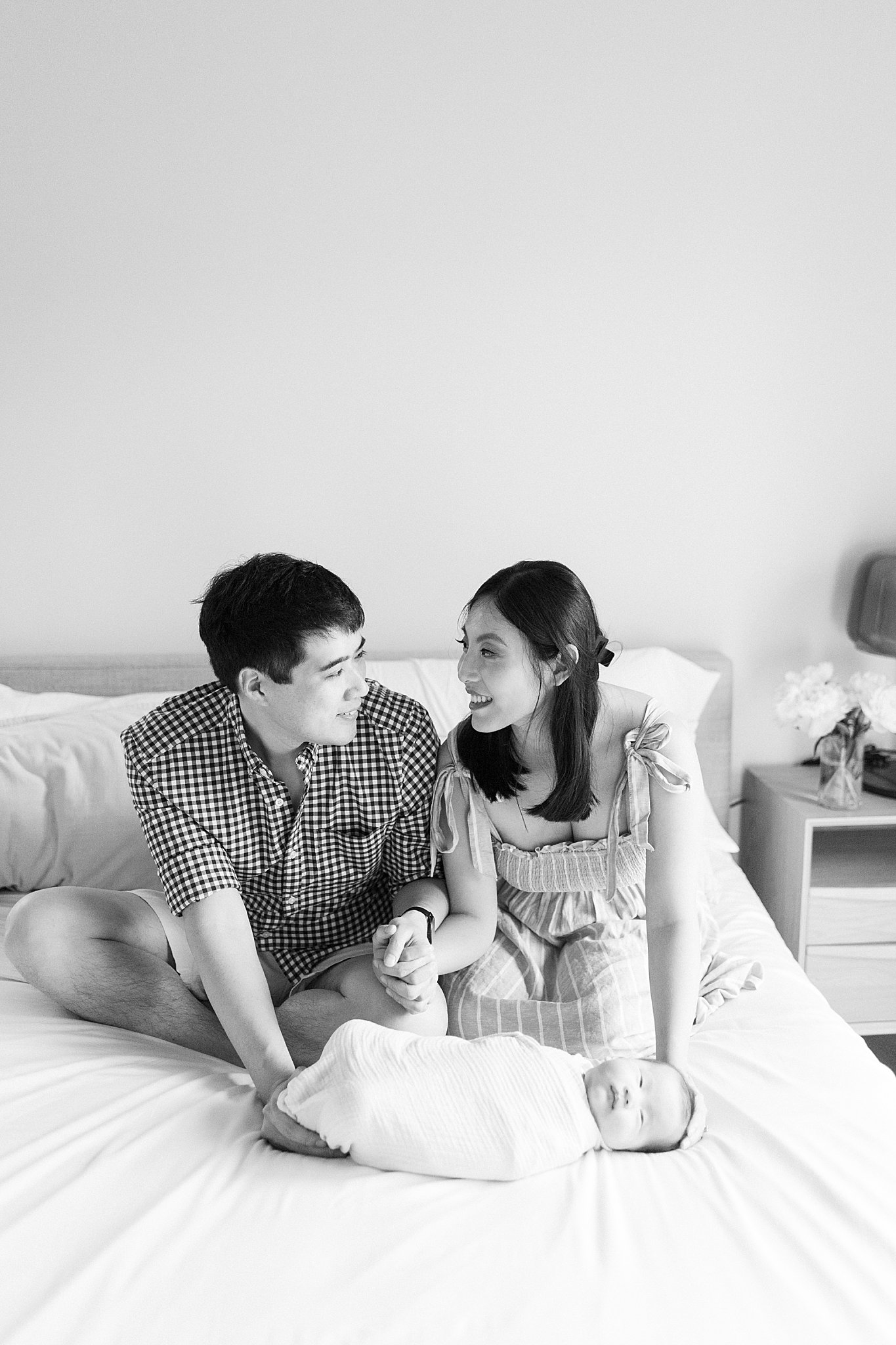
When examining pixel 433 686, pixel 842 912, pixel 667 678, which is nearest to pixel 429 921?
pixel 433 686

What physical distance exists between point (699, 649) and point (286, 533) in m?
0.94

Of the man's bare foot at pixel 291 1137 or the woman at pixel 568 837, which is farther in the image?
the woman at pixel 568 837

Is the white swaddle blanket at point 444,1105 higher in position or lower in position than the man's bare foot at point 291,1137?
higher

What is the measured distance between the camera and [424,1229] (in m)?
1.04

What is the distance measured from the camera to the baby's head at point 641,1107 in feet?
3.87

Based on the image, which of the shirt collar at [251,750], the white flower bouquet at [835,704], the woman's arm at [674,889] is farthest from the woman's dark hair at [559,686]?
the white flower bouquet at [835,704]

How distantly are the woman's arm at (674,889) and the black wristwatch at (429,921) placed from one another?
11.3 inches

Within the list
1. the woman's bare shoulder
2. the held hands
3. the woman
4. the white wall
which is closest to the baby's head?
the woman

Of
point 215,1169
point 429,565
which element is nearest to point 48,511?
point 429,565

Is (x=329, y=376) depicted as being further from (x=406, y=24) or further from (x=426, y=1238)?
(x=426, y=1238)

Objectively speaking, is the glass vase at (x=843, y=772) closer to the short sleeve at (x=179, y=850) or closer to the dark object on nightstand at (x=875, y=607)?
the dark object on nightstand at (x=875, y=607)

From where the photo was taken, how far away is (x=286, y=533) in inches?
93.8

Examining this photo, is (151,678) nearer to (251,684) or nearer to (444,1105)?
(251,684)

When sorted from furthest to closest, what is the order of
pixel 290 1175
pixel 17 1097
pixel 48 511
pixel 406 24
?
pixel 48 511, pixel 406 24, pixel 17 1097, pixel 290 1175
